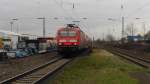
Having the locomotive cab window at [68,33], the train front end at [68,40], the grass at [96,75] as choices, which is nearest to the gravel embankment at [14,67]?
the grass at [96,75]

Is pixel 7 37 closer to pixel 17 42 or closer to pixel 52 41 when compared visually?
pixel 17 42

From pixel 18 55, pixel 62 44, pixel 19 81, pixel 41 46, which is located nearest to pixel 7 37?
pixel 18 55

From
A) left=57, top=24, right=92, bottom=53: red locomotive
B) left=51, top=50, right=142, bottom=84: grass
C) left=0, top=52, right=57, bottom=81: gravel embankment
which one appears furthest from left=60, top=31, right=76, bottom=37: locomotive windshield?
left=51, top=50, right=142, bottom=84: grass

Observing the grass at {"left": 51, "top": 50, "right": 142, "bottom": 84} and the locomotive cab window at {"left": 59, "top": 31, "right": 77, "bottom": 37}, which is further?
the locomotive cab window at {"left": 59, "top": 31, "right": 77, "bottom": 37}

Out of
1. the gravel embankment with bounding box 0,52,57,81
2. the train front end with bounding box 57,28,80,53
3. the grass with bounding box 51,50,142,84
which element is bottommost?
the gravel embankment with bounding box 0,52,57,81

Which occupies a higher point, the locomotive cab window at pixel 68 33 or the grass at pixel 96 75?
the locomotive cab window at pixel 68 33

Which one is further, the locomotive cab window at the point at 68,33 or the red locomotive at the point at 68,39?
the locomotive cab window at the point at 68,33

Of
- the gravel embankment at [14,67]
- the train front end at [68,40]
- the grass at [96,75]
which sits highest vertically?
the train front end at [68,40]

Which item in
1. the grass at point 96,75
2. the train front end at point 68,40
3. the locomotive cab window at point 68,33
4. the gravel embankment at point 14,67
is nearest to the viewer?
the grass at point 96,75

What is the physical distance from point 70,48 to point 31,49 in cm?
1277

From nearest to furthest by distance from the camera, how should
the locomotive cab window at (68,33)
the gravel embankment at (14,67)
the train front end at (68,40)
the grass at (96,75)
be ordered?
1. the grass at (96,75)
2. the gravel embankment at (14,67)
3. the train front end at (68,40)
4. the locomotive cab window at (68,33)

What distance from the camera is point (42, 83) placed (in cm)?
1661

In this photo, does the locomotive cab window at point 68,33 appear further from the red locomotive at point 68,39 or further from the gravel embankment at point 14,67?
the gravel embankment at point 14,67

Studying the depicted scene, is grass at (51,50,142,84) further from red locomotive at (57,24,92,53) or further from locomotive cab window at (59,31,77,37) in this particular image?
locomotive cab window at (59,31,77,37)
